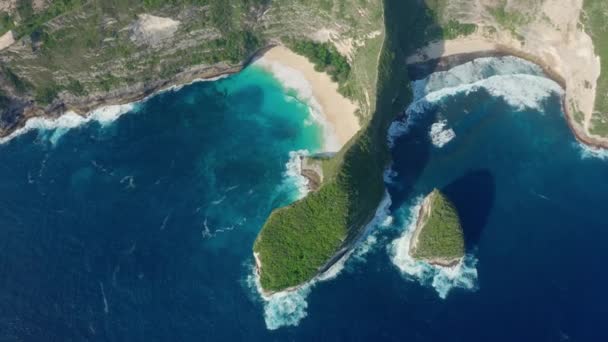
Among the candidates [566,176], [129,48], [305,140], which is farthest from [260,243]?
[566,176]

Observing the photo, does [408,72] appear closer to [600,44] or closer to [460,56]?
[460,56]

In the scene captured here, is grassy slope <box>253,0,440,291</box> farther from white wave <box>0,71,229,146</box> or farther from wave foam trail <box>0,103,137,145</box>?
wave foam trail <box>0,103,137,145</box>

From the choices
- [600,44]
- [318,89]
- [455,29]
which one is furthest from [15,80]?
[600,44]

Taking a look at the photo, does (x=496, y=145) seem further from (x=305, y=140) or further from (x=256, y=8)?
(x=256, y=8)

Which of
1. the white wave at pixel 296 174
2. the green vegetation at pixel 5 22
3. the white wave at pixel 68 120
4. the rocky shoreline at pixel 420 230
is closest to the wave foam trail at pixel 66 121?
the white wave at pixel 68 120

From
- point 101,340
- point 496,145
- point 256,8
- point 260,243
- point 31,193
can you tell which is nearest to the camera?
point 101,340

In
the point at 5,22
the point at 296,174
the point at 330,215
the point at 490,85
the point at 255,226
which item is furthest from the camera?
the point at 490,85
